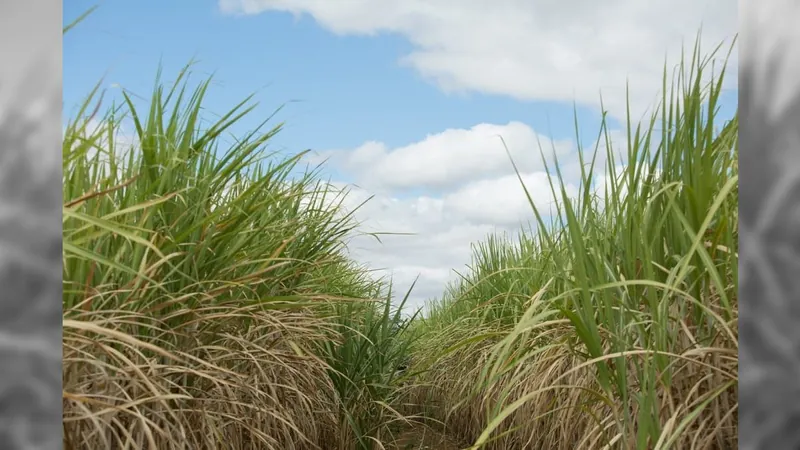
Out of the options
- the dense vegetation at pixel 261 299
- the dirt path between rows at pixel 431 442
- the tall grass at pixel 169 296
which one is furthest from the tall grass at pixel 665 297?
the dirt path between rows at pixel 431 442

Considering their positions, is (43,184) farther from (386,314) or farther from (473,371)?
(473,371)

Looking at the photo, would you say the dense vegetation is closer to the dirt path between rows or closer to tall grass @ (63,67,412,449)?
tall grass @ (63,67,412,449)

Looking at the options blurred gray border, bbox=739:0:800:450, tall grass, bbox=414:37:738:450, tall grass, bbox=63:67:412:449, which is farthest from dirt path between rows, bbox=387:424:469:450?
blurred gray border, bbox=739:0:800:450

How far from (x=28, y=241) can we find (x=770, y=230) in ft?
3.83

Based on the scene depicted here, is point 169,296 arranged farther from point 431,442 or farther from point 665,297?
point 431,442

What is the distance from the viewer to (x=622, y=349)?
1302mm

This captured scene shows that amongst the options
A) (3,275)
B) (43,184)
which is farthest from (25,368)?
(43,184)

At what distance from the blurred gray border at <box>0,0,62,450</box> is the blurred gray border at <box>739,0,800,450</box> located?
1096mm

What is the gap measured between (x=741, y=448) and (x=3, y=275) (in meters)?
1.19

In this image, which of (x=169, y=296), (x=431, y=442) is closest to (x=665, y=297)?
(x=169, y=296)

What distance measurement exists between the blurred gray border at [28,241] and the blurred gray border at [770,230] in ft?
3.60

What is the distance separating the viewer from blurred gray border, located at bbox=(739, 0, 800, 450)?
3.53ft

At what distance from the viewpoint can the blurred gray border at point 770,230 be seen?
108cm

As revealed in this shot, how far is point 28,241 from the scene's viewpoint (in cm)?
110
